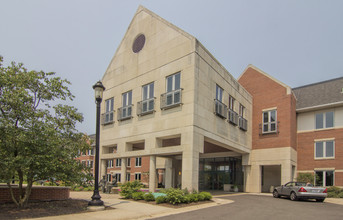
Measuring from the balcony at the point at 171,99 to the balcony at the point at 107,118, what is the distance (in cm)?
688

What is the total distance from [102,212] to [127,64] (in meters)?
15.7

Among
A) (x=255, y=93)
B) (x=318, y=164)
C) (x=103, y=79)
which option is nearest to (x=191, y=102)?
(x=103, y=79)

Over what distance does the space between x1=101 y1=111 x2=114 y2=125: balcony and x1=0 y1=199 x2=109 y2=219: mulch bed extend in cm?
1225

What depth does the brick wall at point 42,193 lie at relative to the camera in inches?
543

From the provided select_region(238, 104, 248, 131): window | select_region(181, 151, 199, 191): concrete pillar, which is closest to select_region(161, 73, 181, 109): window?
select_region(181, 151, 199, 191): concrete pillar

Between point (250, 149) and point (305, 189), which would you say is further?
point (250, 149)

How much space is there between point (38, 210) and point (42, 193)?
315 centimetres

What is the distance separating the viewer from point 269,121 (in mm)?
29938

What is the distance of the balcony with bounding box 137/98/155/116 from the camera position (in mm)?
22047

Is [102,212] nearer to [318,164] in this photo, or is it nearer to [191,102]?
[191,102]

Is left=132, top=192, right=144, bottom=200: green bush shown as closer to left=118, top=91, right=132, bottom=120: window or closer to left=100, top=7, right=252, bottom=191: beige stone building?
left=100, top=7, right=252, bottom=191: beige stone building

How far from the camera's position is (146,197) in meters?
16.7

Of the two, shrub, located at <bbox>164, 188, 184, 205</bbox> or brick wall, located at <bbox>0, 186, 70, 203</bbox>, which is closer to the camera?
brick wall, located at <bbox>0, 186, 70, 203</bbox>

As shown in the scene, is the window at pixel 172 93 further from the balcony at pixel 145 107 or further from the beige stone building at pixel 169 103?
the balcony at pixel 145 107
